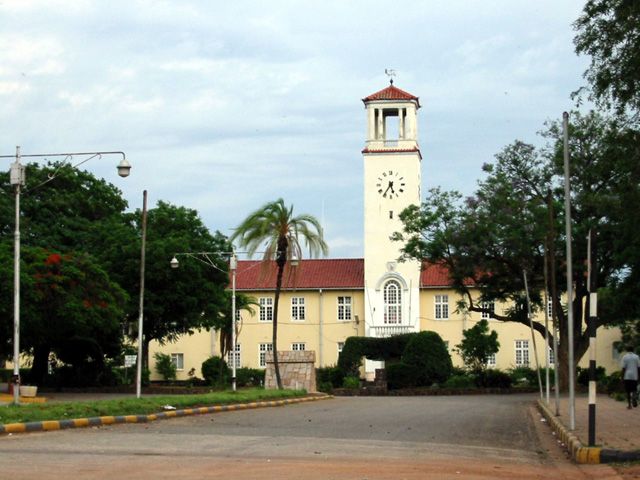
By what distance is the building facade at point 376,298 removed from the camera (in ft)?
272

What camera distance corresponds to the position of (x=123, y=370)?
233 ft

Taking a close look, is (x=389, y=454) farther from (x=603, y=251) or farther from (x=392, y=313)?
(x=392, y=313)

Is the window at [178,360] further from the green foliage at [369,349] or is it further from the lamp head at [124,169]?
the lamp head at [124,169]

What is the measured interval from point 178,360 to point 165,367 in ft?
14.8

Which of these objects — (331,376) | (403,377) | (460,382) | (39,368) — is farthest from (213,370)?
(39,368)

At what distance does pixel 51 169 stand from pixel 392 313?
33.4 meters

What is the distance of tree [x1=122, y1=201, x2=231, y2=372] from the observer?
58.2 metres

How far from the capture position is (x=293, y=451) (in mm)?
16453

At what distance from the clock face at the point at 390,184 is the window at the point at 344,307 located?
940 cm

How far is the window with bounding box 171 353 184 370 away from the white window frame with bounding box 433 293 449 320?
19936 mm

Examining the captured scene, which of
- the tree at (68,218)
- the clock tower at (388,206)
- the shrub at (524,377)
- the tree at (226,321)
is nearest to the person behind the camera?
the tree at (68,218)

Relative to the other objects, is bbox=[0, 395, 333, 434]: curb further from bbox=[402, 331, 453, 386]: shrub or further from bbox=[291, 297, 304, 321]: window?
bbox=[291, 297, 304, 321]: window

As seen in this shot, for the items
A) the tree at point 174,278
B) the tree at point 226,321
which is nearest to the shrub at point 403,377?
the tree at point 226,321

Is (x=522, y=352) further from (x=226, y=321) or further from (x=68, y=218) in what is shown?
(x=68, y=218)
